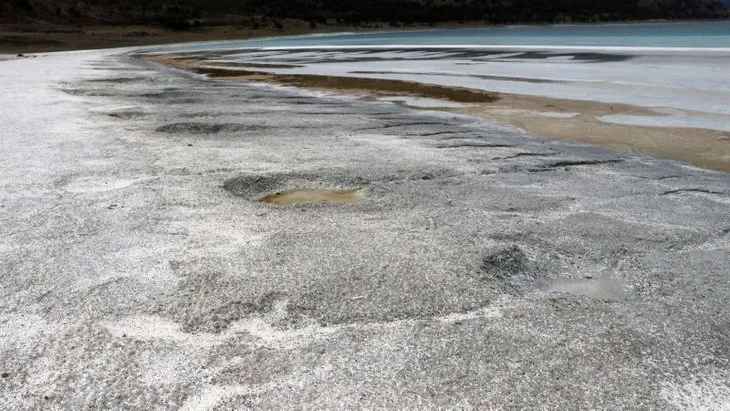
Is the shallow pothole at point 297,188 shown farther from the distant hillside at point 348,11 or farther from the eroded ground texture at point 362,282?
the distant hillside at point 348,11

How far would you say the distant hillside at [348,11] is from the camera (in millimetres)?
77812

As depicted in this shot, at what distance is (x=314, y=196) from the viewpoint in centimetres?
631

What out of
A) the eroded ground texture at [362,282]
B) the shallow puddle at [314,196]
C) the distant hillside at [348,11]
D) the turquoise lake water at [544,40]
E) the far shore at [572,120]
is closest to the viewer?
the eroded ground texture at [362,282]

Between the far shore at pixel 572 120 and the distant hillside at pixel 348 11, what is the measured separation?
203ft

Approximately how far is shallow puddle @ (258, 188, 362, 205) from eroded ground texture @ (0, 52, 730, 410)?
164mm

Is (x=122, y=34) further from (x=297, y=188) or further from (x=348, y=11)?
(x=297, y=188)

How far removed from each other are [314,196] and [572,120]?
742 centimetres

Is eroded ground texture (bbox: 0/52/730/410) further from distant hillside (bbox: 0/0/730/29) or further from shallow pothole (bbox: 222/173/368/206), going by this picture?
distant hillside (bbox: 0/0/730/29)

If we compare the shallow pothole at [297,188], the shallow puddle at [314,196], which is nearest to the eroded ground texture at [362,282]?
the shallow pothole at [297,188]

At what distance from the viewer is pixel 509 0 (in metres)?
144

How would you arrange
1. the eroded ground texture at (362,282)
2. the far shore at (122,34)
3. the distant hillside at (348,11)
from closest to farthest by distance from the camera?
the eroded ground texture at (362,282)
the far shore at (122,34)
the distant hillside at (348,11)

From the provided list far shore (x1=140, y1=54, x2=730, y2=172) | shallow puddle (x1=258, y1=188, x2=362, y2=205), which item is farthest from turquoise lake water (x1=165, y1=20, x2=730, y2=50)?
shallow puddle (x1=258, y1=188, x2=362, y2=205)

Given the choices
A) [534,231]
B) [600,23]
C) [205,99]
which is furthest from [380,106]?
[600,23]

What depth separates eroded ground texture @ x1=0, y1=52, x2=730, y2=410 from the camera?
3004 millimetres
